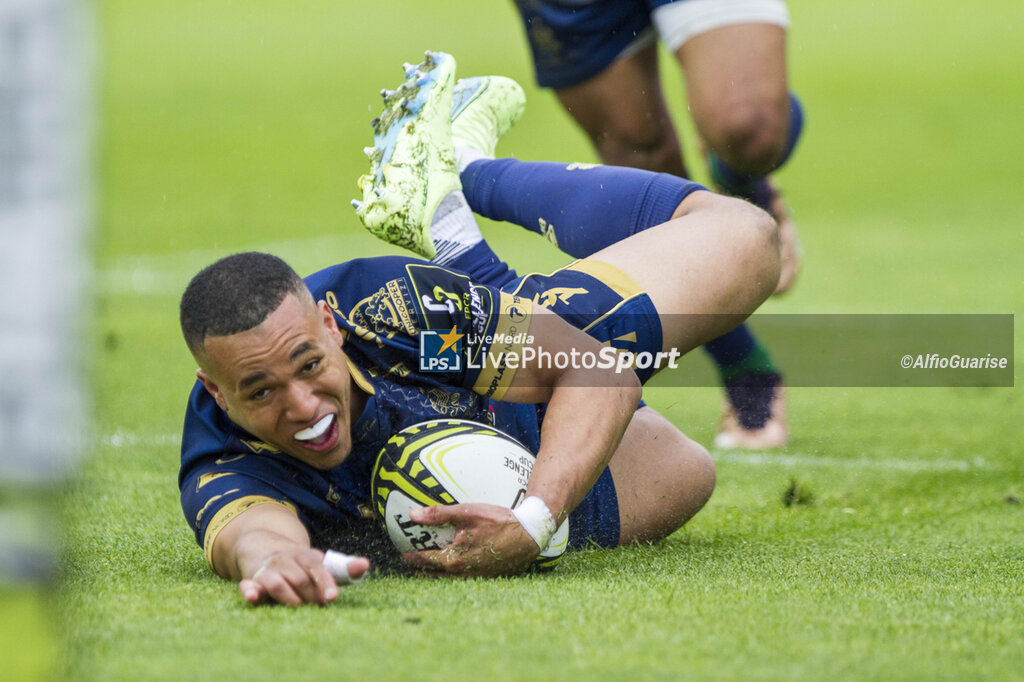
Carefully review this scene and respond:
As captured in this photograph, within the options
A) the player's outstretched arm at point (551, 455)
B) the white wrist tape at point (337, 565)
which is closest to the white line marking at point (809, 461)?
the player's outstretched arm at point (551, 455)

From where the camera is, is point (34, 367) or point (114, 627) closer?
point (34, 367)

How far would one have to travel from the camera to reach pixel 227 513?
2.64 m

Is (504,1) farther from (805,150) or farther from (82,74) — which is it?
(82,74)

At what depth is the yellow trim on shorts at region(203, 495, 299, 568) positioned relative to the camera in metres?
2.61

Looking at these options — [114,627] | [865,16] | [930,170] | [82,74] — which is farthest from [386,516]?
[865,16]

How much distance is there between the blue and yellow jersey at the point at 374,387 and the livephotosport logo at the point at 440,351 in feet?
0.04

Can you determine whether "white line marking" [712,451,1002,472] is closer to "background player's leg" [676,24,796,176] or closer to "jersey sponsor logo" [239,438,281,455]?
"background player's leg" [676,24,796,176]

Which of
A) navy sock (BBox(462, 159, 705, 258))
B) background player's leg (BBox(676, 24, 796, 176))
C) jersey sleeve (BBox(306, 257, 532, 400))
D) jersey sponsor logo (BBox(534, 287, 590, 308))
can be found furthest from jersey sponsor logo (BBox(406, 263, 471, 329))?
background player's leg (BBox(676, 24, 796, 176))

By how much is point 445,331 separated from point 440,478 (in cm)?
35

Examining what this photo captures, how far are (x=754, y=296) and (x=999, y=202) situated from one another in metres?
11.0

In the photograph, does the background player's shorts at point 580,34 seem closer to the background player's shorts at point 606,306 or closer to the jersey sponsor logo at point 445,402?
the background player's shorts at point 606,306

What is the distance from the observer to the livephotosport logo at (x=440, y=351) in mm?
2803

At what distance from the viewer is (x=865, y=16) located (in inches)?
738

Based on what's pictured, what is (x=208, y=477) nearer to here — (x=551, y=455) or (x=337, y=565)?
(x=337, y=565)
